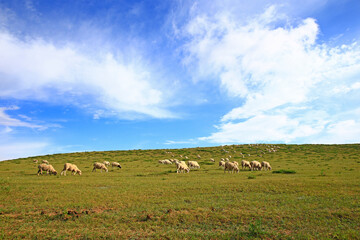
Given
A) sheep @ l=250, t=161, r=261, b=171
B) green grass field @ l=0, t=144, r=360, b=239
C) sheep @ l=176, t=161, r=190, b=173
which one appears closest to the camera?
green grass field @ l=0, t=144, r=360, b=239

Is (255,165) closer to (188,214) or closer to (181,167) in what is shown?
(181,167)

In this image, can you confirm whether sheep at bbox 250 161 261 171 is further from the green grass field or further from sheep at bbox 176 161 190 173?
the green grass field

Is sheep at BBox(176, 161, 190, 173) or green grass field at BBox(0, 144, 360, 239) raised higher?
sheep at BBox(176, 161, 190, 173)

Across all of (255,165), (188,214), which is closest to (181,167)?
(255,165)

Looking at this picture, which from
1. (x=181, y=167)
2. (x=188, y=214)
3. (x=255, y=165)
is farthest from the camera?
(x=255, y=165)

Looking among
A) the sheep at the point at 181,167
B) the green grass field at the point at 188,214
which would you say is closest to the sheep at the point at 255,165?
the sheep at the point at 181,167

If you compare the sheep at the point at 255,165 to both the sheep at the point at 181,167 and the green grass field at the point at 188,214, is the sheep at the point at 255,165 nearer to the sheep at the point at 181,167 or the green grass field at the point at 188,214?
the sheep at the point at 181,167

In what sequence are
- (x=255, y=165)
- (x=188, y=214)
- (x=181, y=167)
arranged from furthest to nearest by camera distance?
(x=255, y=165), (x=181, y=167), (x=188, y=214)

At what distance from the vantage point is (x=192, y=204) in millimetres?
11078

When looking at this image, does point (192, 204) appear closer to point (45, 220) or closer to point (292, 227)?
point (292, 227)

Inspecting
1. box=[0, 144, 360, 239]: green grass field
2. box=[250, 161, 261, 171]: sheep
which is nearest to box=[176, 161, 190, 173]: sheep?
box=[250, 161, 261, 171]: sheep

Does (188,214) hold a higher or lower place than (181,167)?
lower

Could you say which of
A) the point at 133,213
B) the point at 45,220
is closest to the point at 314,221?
the point at 133,213

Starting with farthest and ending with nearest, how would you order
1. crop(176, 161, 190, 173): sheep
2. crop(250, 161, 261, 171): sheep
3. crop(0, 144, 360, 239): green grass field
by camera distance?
crop(250, 161, 261, 171): sheep < crop(176, 161, 190, 173): sheep < crop(0, 144, 360, 239): green grass field
